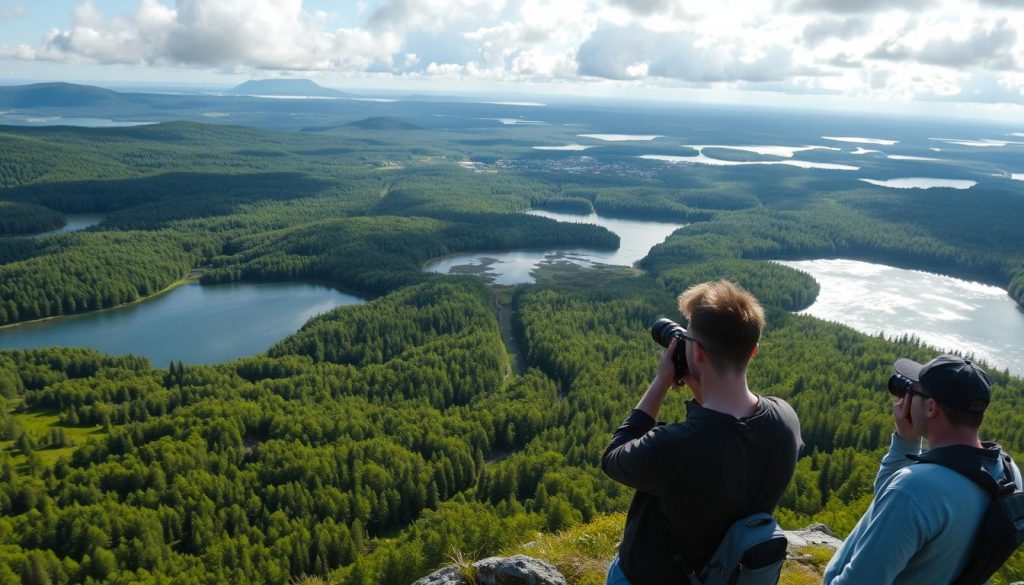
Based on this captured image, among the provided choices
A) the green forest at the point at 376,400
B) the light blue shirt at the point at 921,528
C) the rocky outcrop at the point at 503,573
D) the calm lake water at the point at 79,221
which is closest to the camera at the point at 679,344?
the light blue shirt at the point at 921,528

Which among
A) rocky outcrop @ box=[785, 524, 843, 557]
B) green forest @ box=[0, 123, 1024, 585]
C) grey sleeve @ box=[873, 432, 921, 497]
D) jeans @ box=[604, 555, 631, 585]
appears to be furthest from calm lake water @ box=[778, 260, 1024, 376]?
jeans @ box=[604, 555, 631, 585]

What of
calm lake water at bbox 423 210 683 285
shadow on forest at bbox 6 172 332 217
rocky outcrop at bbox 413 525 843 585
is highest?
rocky outcrop at bbox 413 525 843 585

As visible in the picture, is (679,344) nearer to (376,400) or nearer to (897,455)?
(897,455)

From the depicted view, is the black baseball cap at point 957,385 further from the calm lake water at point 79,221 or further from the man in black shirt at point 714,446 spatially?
the calm lake water at point 79,221

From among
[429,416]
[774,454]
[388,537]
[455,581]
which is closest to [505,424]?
[429,416]

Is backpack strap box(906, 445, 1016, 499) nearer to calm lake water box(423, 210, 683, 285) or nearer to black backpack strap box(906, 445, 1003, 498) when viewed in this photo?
black backpack strap box(906, 445, 1003, 498)

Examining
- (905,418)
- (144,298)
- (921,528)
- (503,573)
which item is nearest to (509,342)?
(144,298)
